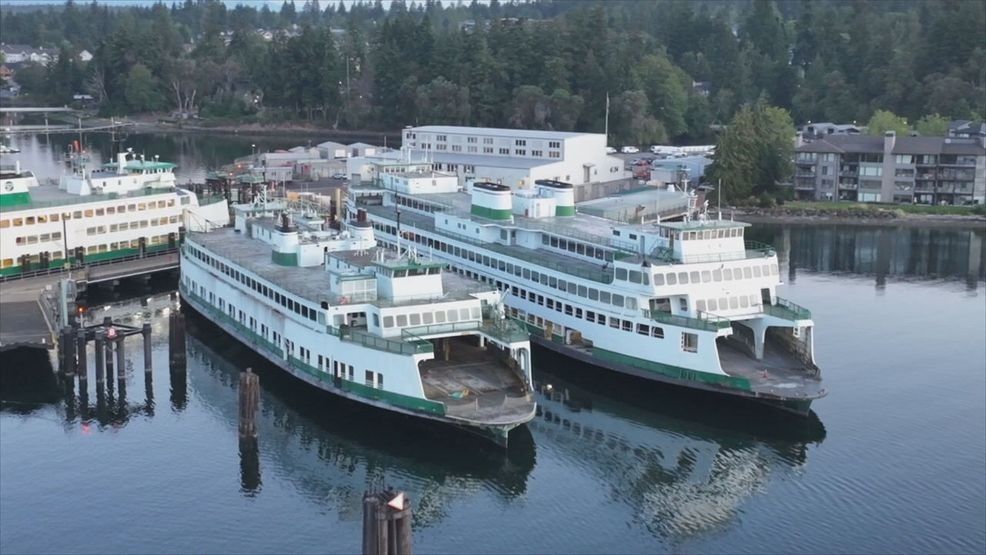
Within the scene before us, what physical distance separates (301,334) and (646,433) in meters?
13.7

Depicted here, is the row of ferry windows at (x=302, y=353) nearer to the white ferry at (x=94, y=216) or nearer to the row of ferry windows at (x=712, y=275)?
the row of ferry windows at (x=712, y=275)

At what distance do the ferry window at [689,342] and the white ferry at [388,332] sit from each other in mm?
6787

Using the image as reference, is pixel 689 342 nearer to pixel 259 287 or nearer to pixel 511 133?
pixel 259 287

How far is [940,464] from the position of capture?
40031 millimetres

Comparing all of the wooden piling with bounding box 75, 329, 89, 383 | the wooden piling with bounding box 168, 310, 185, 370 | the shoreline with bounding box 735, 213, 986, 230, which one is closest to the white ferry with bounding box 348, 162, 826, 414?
the wooden piling with bounding box 168, 310, 185, 370

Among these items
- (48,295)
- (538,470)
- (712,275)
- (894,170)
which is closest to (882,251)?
(894,170)

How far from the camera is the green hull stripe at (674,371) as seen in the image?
144 feet

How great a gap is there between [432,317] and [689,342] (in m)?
10.2

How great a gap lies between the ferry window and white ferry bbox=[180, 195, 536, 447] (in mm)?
6787

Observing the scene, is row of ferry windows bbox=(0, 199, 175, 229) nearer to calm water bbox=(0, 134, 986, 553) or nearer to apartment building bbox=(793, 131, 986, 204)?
calm water bbox=(0, 134, 986, 553)

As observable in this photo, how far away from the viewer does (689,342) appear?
45.3m

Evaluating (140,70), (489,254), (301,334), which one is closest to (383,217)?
(489,254)

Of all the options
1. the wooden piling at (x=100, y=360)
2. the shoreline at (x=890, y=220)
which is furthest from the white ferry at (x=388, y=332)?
the shoreline at (x=890, y=220)

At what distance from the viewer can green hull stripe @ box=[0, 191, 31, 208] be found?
60.9 m
